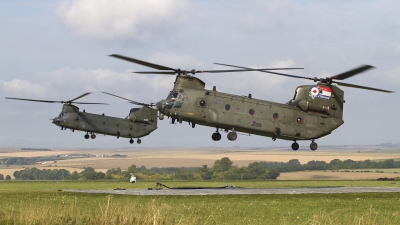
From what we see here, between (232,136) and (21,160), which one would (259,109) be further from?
(21,160)

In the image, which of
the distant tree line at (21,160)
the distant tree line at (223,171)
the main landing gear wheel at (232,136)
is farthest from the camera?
the distant tree line at (21,160)

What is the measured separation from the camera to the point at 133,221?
20000 millimetres

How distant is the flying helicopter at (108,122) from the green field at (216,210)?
43048mm

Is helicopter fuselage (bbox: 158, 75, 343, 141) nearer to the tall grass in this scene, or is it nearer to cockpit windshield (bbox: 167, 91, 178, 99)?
cockpit windshield (bbox: 167, 91, 178, 99)

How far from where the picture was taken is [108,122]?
82.2 meters

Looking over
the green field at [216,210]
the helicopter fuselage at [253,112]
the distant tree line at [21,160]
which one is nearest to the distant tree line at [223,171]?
the helicopter fuselage at [253,112]

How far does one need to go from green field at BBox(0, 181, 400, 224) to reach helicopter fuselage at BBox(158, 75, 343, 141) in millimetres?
8659

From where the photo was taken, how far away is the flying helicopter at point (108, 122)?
3120 inches

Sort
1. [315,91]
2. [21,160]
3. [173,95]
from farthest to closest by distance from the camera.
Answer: [21,160], [315,91], [173,95]

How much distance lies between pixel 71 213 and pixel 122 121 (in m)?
62.7

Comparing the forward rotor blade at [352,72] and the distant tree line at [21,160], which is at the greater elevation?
the forward rotor blade at [352,72]

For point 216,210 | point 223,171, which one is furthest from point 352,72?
point 223,171

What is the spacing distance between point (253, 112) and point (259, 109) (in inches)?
23.0

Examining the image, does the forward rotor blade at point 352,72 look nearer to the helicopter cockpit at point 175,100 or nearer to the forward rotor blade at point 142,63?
the helicopter cockpit at point 175,100
